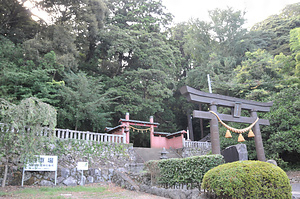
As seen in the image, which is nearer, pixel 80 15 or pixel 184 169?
pixel 184 169

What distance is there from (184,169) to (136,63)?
1580 centimetres

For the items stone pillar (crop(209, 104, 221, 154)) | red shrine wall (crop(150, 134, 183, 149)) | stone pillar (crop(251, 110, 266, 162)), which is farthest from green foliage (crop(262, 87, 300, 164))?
stone pillar (crop(209, 104, 221, 154))

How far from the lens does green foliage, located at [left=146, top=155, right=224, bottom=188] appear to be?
6.62 meters

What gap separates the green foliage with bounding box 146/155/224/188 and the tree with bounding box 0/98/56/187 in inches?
167

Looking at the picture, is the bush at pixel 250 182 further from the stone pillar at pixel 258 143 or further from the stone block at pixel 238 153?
the stone pillar at pixel 258 143

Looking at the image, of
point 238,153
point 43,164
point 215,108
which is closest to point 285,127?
point 215,108

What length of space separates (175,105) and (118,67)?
8444 millimetres

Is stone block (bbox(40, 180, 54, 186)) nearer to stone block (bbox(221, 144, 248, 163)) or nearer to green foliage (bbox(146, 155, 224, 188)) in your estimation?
green foliage (bbox(146, 155, 224, 188))

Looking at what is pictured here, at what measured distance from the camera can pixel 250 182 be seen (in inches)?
195

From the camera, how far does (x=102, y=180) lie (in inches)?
405

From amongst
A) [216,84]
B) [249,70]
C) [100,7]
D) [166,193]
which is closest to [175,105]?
[216,84]

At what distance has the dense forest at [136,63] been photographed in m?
13.3

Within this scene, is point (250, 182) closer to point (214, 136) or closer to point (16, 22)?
Answer: point (214, 136)

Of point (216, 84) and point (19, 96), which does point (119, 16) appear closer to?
point (216, 84)
